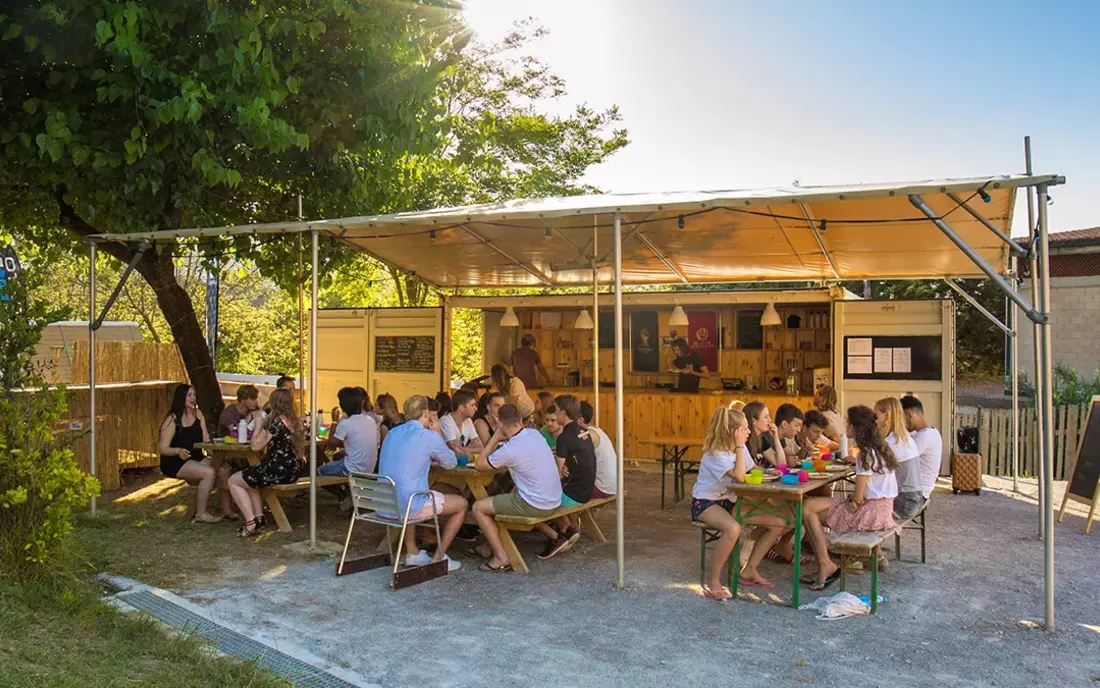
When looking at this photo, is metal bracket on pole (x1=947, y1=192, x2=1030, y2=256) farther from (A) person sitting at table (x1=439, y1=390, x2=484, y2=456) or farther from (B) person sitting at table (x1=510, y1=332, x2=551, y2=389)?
(B) person sitting at table (x1=510, y1=332, x2=551, y2=389)

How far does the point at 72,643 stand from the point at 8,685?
0.81m

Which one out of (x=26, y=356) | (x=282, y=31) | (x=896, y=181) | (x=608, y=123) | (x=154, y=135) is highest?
(x=608, y=123)

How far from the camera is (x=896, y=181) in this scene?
6.12 metres

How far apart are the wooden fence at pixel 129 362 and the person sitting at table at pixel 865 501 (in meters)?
8.00

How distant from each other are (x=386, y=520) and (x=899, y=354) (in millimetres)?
7529

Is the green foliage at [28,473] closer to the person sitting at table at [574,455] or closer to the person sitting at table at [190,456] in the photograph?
the person sitting at table at [190,456]

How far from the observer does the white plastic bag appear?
5590 mm

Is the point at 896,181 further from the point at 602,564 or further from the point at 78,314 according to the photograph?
the point at 78,314

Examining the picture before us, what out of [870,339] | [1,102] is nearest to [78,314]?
[1,102]

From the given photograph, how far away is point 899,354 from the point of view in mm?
11594

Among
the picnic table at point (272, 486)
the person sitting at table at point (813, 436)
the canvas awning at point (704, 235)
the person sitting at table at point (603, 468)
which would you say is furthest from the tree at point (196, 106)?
the person sitting at table at point (813, 436)

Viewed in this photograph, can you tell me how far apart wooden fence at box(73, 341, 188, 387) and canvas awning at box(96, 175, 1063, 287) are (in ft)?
10.3

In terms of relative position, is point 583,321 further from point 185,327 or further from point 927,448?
point 927,448

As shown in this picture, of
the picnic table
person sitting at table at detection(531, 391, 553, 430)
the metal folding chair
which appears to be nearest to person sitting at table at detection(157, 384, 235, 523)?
the picnic table
